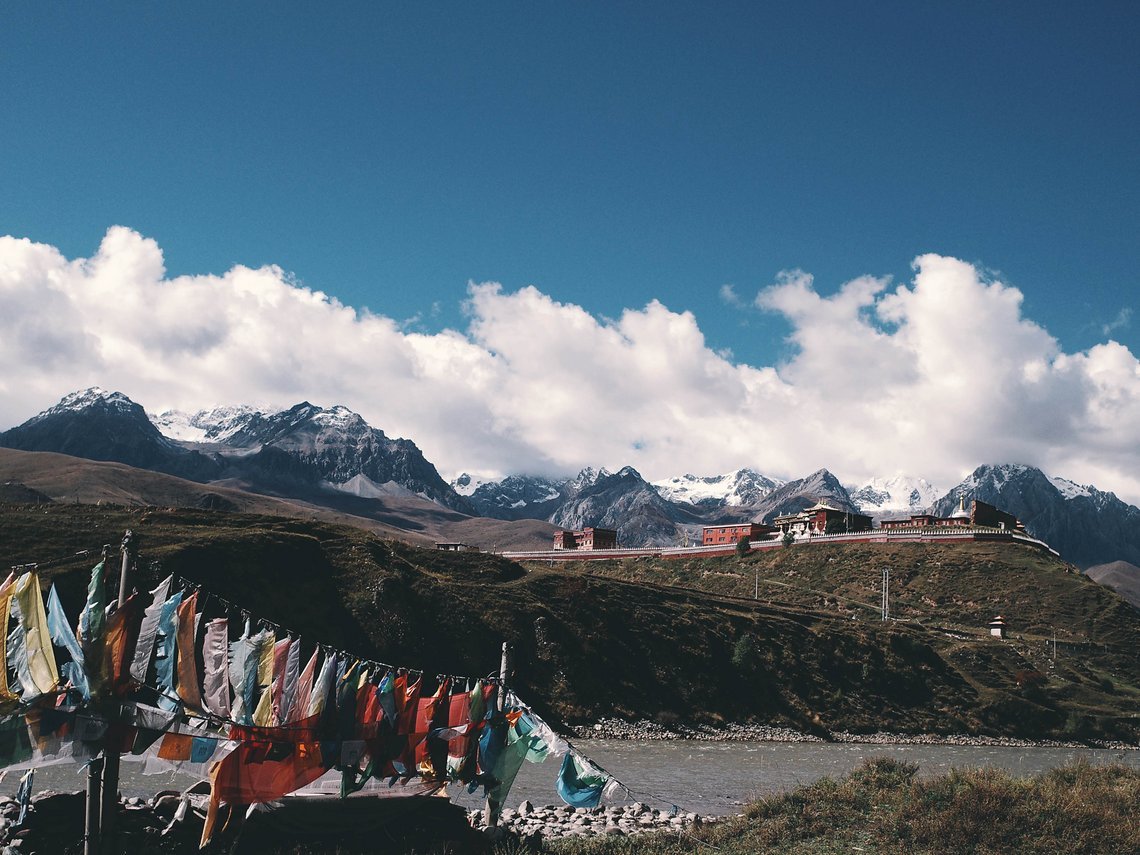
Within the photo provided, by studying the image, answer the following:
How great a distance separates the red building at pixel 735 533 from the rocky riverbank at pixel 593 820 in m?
120

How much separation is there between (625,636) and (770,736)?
1550cm

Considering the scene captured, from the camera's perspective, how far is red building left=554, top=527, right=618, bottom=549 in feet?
573

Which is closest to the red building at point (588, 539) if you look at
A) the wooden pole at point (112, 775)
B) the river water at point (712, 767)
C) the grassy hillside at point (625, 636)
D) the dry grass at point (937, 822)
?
the grassy hillside at point (625, 636)

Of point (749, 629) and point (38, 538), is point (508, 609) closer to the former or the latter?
point (749, 629)

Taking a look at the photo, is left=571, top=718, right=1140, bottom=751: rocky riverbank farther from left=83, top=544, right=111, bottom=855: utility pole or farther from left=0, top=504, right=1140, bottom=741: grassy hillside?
left=83, top=544, right=111, bottom=855: utility pole

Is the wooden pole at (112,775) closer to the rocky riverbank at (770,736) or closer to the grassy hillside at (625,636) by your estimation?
the grassy hillside at (625,636)

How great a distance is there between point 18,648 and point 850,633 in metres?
78.6

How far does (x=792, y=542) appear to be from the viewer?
13825 centimetres

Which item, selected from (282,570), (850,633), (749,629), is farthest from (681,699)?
(282,570)

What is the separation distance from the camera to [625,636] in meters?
73.9

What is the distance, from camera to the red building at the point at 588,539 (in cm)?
17462

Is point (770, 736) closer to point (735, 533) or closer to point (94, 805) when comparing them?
point (94, 805)

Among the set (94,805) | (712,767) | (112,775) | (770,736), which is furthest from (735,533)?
(112,775)

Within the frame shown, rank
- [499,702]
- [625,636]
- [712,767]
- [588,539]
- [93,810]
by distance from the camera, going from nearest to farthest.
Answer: [93,810] < [499,702] < [712,767] < [625,636] < [588,539]
